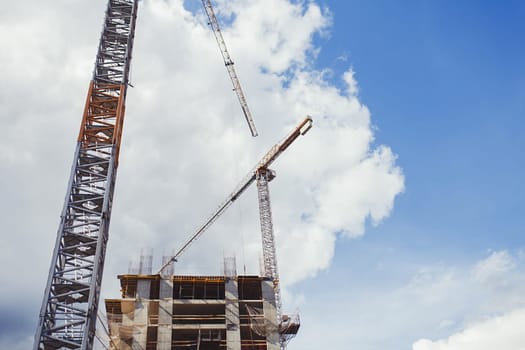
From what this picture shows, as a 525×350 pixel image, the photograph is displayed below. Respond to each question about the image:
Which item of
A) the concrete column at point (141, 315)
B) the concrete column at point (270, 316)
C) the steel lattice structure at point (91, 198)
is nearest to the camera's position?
the steel lattice structure at point (91, 198)

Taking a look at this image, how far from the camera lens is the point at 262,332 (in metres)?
46.8

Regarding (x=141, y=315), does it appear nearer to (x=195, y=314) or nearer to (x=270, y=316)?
(x=195, y=314)

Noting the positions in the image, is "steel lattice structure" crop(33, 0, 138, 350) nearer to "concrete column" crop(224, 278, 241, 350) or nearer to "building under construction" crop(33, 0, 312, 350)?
"building under construction" crop(33, 0, 312, 350)

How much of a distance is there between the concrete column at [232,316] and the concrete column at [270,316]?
3.04m

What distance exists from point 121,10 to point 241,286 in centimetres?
3010

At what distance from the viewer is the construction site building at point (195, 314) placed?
44.6 meters

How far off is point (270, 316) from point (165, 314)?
10.7m

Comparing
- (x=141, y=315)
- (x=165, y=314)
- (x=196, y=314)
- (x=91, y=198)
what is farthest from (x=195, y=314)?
(x=91, y=198)

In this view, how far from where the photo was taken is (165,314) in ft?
149

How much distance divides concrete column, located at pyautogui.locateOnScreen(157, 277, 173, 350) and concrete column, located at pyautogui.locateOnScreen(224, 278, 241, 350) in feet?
18.5

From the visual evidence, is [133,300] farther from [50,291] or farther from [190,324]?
[50,291]

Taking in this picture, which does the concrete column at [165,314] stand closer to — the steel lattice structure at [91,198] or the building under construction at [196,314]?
the building under construction at [196,314]

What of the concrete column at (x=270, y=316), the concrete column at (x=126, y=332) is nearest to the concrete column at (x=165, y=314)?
the concrete column at (x=126, y=332)

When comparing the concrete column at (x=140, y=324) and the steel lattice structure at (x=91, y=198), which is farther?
the concrete column at (x=140, y=324)
